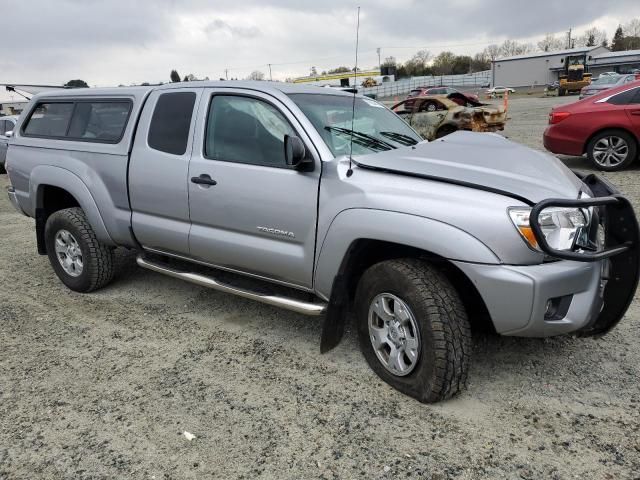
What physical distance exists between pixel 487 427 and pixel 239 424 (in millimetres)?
1313

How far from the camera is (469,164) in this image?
9.74 ft

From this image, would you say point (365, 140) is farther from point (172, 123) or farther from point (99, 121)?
point (99, 121)

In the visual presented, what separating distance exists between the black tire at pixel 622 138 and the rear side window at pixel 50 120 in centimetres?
805

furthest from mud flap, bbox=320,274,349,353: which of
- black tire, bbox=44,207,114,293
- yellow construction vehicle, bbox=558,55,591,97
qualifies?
yellow construction vehicle, bbox=558,55,591,97

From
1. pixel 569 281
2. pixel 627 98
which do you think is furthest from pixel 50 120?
pixel 627 98

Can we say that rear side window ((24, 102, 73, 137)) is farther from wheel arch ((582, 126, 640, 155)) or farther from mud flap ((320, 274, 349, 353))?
wheel arch ((582, 126, 640, 155))

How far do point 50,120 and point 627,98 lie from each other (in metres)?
8.58

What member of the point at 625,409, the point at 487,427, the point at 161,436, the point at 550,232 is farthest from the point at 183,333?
the point at 625,409

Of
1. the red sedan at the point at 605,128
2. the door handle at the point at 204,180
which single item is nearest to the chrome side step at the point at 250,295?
the door handle at the point at 204,180

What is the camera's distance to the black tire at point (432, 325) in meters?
2.67

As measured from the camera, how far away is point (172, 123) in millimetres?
3885

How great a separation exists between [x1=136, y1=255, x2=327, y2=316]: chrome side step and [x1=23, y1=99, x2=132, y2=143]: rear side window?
111cm

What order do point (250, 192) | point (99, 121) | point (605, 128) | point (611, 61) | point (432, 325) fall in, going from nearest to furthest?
point (432, 325) < point (250, 192) < point (99, 121) < point (605, 128) < point (611, 61)

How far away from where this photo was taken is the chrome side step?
3195 mm
